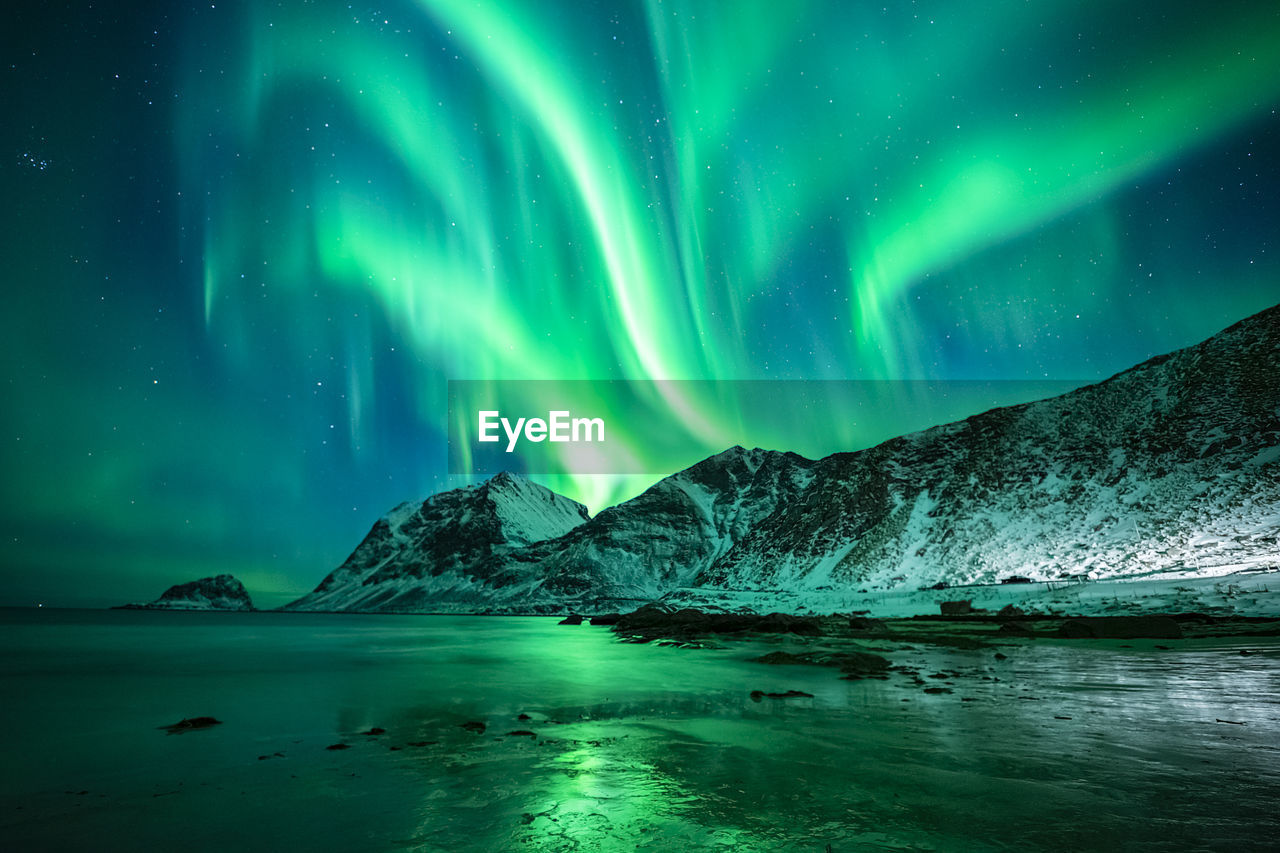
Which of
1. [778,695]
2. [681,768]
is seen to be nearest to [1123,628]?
[778,695]

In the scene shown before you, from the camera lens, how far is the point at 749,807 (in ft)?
26.9

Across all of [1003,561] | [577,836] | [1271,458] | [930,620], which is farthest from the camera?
[1003,561]

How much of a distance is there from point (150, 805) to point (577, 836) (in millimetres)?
6794

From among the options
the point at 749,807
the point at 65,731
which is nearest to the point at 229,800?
the point at 749,807

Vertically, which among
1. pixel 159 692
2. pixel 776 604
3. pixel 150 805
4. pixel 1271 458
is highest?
Answer: pixel 1271 458

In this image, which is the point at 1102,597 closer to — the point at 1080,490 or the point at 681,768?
the point at 1080,490

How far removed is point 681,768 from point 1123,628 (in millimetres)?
43268

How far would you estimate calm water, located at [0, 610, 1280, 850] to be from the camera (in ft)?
23.7

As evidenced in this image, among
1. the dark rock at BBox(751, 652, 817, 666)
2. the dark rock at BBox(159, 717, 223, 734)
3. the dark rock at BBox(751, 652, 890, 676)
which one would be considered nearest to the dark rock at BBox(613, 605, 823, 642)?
the dark rock at BBox(751, 652, 817, 666)

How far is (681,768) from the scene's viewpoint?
10.5 meters

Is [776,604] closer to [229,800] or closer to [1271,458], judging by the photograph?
[1271,458]

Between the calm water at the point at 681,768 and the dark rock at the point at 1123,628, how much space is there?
1945 cm

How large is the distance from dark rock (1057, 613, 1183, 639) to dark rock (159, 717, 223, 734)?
47.6m

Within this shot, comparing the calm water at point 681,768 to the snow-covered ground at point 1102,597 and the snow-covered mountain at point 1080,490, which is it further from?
the snow-covered mountain at point 1080,490
